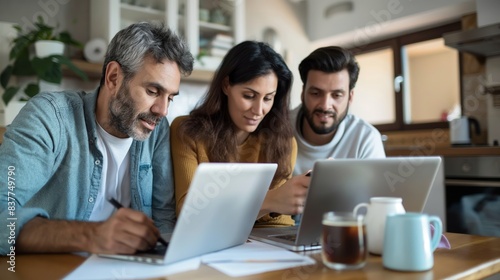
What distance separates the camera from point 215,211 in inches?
31.3

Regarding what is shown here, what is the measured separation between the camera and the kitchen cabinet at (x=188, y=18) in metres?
2.71

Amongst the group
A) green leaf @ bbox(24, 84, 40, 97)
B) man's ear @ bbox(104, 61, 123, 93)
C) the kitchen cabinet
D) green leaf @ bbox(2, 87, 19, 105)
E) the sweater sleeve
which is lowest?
the sweater sleeve

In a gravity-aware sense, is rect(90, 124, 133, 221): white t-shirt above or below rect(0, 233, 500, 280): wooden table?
above

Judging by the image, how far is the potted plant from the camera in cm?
229

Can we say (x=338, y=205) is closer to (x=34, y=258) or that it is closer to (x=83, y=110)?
(x=34, y=258)

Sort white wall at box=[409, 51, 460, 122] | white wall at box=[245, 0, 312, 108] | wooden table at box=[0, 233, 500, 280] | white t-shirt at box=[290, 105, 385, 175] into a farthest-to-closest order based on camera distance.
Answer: white wall at box=[409, 51, 460, 122], white wall at box=[245, 0, 312, 108], white t-shirt at box=[290, 105, 385, 175], wooden table at box=[0, 233, 500, 280]

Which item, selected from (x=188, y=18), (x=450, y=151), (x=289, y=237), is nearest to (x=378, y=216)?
(x=289, y=237)

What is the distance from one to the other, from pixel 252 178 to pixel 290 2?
11.0 ft

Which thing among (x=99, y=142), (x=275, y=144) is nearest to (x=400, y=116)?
(x=275, y=144)

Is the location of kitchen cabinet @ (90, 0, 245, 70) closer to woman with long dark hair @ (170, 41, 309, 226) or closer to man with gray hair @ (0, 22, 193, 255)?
woman with long dark hair @ (170, 41, 309, 226)

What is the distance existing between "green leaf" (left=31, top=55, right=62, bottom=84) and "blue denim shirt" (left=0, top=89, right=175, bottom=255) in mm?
1152

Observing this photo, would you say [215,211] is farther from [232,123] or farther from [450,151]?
[450,151]

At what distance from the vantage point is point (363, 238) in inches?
28.6

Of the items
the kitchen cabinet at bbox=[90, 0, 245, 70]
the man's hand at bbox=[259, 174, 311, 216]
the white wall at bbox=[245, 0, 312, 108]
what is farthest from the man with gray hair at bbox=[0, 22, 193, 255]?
the white wall at bbox=[245, 0, 312, 108]
